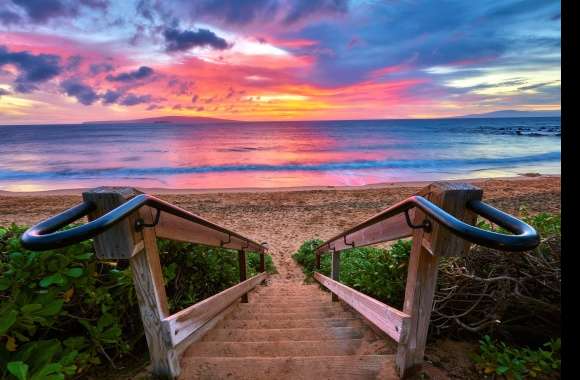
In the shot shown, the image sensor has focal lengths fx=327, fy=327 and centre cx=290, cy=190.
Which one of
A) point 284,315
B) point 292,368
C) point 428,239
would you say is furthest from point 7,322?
point 284,315

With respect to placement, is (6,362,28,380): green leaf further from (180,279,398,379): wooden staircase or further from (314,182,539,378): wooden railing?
(314,182,539,378): wooden railing

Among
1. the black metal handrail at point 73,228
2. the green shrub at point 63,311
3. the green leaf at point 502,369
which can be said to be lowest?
the green leaf at point 502,369

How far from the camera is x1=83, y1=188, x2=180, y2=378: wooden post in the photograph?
4.70 feet

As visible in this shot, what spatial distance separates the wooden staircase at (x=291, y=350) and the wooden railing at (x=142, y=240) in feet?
0.63

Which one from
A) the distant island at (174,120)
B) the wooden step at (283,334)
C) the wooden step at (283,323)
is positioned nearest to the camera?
the wooden step at (283,334)

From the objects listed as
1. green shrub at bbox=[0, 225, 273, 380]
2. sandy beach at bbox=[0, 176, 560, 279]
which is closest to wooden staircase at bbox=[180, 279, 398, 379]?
green shrub at bbox=[0, 225, 273, 380]

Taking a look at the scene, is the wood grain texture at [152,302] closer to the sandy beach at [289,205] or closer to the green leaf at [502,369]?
the green leaf at [502,369]

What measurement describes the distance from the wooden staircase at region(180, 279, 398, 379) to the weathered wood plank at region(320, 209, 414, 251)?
0.68 meters

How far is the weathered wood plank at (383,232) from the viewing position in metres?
1.97

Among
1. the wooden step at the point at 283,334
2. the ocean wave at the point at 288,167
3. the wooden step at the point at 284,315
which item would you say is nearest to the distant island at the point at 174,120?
the ocean wave at the point at 288,167

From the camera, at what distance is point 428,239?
1574 mm
